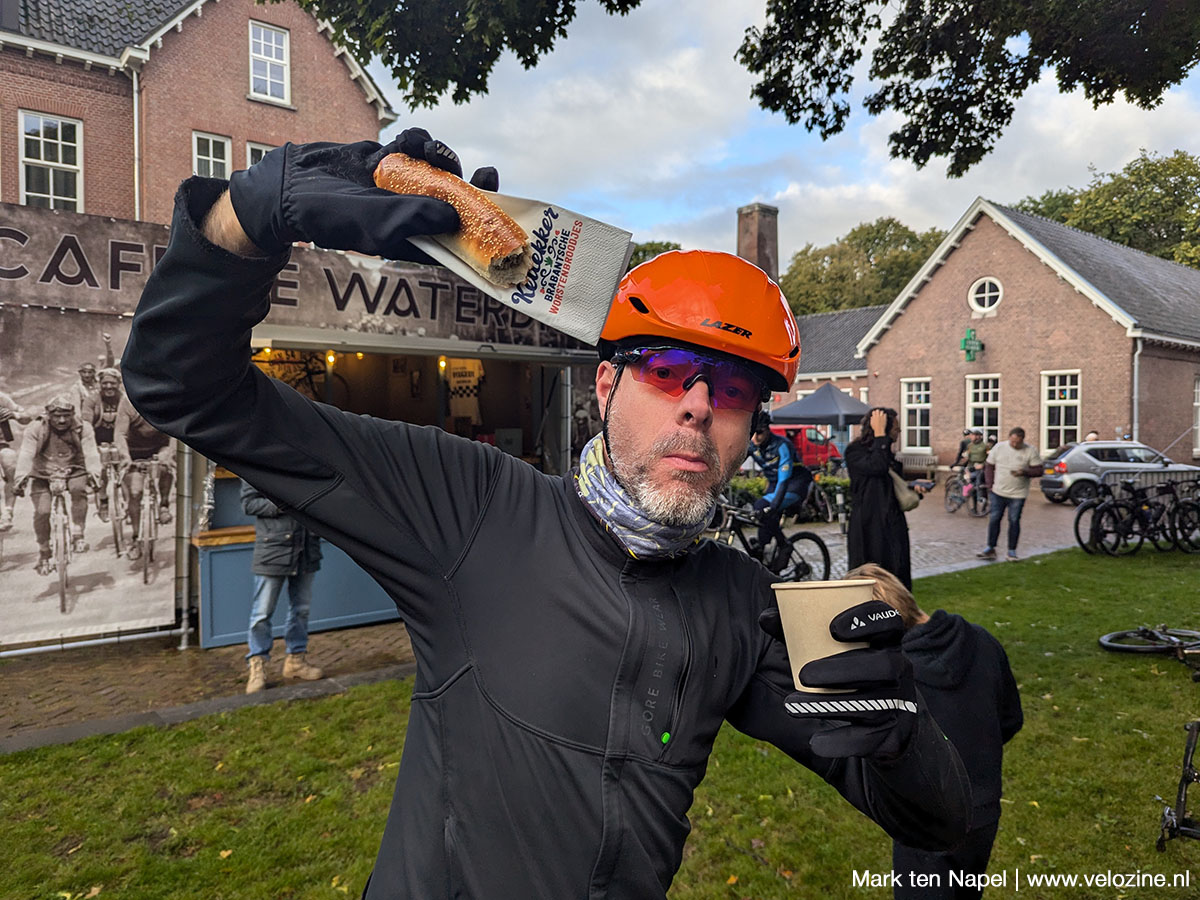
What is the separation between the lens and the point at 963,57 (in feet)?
21.2

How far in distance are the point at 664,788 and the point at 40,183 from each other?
23292mm

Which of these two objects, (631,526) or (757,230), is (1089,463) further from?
(631,526)

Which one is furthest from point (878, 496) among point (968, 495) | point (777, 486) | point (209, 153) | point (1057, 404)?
point (1057, 404)

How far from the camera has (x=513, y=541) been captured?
145cm

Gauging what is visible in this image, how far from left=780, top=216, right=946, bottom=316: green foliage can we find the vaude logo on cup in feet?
166

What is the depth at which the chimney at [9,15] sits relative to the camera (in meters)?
17.3

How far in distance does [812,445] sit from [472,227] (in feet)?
71.2

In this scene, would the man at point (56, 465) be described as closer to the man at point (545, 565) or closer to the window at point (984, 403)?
the man at point (545, 565)

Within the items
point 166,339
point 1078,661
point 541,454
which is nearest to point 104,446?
point 541,454

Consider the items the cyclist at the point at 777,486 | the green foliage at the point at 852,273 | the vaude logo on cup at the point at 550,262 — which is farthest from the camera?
the green foliage at the point at 852,273

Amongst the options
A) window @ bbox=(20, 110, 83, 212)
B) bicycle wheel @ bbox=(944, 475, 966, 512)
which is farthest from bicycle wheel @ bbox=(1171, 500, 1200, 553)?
window @ bbox=(20, 110, 83, 212)

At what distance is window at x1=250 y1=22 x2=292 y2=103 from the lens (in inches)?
813

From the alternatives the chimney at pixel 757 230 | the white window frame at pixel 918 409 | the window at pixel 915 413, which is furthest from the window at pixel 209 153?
the window at pixel 915 413

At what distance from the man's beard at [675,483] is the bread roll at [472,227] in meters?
0.45
